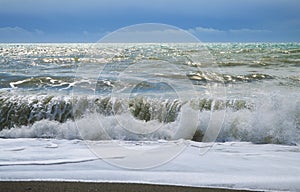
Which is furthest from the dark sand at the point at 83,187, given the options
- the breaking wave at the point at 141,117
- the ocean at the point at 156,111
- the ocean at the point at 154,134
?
the breaking wave at the point at 141,117

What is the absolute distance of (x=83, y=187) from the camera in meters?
3.13

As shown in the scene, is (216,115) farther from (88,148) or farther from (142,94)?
(88,148)

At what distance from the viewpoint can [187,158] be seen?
4113 mm

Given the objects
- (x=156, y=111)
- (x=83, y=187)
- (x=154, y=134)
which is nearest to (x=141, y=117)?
(x=156, y=111)

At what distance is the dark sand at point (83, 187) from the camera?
3082 millimetres

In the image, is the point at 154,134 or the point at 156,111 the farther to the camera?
the point at 156,111

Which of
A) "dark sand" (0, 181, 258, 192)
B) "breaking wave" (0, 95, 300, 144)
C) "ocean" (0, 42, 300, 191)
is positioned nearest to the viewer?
"dark sand" (0, 181, 258, 192)

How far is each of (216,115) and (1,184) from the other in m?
4.42

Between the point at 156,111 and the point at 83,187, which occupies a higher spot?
the point at 156,111

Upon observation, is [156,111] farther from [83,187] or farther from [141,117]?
[83,187]

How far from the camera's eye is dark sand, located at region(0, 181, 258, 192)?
308cm

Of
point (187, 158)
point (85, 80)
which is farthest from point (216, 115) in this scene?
point (85, 80)

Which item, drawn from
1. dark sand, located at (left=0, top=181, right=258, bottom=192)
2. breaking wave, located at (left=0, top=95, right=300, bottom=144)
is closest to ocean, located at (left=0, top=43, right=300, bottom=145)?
breaking wave, located at (left=0, top=95, right=300, bottom=144)

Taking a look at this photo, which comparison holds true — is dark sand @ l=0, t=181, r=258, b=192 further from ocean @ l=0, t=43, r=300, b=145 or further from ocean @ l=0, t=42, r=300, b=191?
ocean @ l=0, t=43, r=300, b=145
